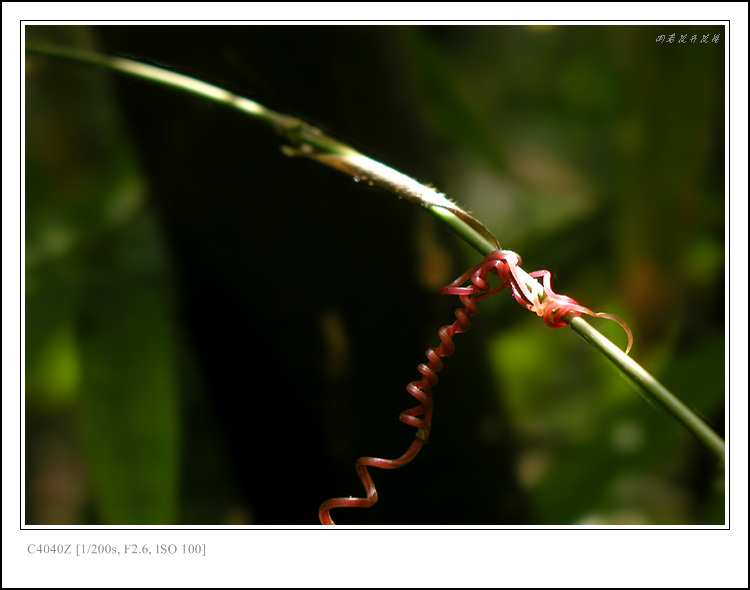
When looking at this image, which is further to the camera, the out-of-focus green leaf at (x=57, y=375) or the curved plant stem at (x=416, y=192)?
the out-of-focus green leaf at (x=57, y=375)

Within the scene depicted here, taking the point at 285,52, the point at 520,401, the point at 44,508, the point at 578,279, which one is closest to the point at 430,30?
the point at 578,279

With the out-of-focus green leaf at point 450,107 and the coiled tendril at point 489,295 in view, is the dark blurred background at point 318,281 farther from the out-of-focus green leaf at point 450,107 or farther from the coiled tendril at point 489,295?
the coiled tendril at point 489,295

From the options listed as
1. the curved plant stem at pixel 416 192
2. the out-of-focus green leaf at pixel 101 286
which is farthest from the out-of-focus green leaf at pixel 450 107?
the curved plant stem at pixel 416 192

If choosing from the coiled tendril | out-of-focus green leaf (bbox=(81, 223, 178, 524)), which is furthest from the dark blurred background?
the coiled tendril

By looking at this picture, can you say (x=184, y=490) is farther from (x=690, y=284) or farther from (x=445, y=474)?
(x=690, y=284)

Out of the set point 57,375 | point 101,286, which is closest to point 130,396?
point 101,286

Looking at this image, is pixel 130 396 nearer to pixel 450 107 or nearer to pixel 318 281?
pixel 318 281
